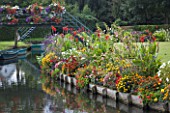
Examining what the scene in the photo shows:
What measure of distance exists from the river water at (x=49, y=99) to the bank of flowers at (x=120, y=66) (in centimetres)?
61

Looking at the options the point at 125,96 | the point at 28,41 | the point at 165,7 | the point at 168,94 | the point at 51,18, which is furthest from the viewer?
the point at 28,41

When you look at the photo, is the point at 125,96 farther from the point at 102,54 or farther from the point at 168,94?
the point at 102,54

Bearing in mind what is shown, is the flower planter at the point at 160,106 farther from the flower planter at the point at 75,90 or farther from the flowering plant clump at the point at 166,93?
the flower planter at the point at 75,90

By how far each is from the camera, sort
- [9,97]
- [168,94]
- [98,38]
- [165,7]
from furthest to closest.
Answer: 1. [165,7]
2. [98,38]
3. [9,97]
4. [168,94]

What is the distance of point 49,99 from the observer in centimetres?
1580

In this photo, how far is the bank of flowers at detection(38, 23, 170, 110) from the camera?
13.4 metres

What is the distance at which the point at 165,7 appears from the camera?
46312 mm

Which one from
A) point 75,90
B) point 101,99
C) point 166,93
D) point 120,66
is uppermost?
point 120,66

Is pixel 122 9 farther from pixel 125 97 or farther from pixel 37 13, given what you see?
pixel 125 97

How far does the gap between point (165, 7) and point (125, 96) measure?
34.0 m

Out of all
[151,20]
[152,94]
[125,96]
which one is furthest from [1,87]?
[151,20]

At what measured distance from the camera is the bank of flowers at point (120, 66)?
43.8 feet

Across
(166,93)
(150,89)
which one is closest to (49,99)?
(150,89)

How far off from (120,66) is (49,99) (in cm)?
310
